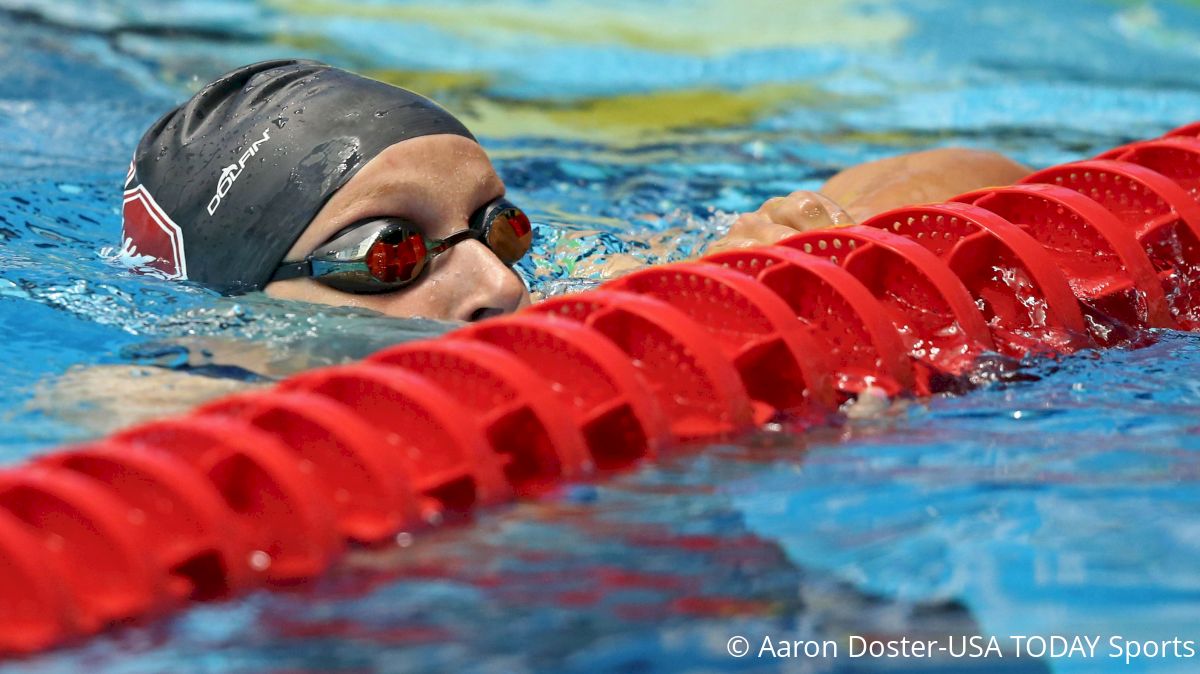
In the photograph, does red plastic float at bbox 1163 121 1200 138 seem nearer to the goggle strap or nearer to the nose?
the nose

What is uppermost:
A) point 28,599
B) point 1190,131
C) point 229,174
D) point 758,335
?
point 1190,131

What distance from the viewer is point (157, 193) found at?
2.96 metres

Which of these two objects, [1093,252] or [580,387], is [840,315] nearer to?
[580,387]

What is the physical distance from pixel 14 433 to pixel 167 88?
4299 millimetres

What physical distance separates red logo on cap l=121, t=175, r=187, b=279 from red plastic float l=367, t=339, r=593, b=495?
4.27 ft

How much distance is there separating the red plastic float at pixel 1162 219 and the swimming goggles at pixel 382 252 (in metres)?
1.19

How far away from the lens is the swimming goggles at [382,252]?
262 cm

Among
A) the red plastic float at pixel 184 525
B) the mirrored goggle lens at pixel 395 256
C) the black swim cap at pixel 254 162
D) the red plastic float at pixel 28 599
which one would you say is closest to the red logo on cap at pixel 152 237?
the black swim cap at pixel 254 162

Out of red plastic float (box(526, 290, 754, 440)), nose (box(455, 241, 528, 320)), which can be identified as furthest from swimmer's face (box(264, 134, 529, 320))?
red plastic float (box(526, 290, 754, 440))

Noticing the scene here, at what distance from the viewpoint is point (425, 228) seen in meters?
2.69

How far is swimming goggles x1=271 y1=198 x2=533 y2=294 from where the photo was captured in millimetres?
2615

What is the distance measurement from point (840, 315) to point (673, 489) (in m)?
0.56

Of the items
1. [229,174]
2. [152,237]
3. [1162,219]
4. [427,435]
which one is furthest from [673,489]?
[152,237]

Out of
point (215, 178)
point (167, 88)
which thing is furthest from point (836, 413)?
point (167, 88)
